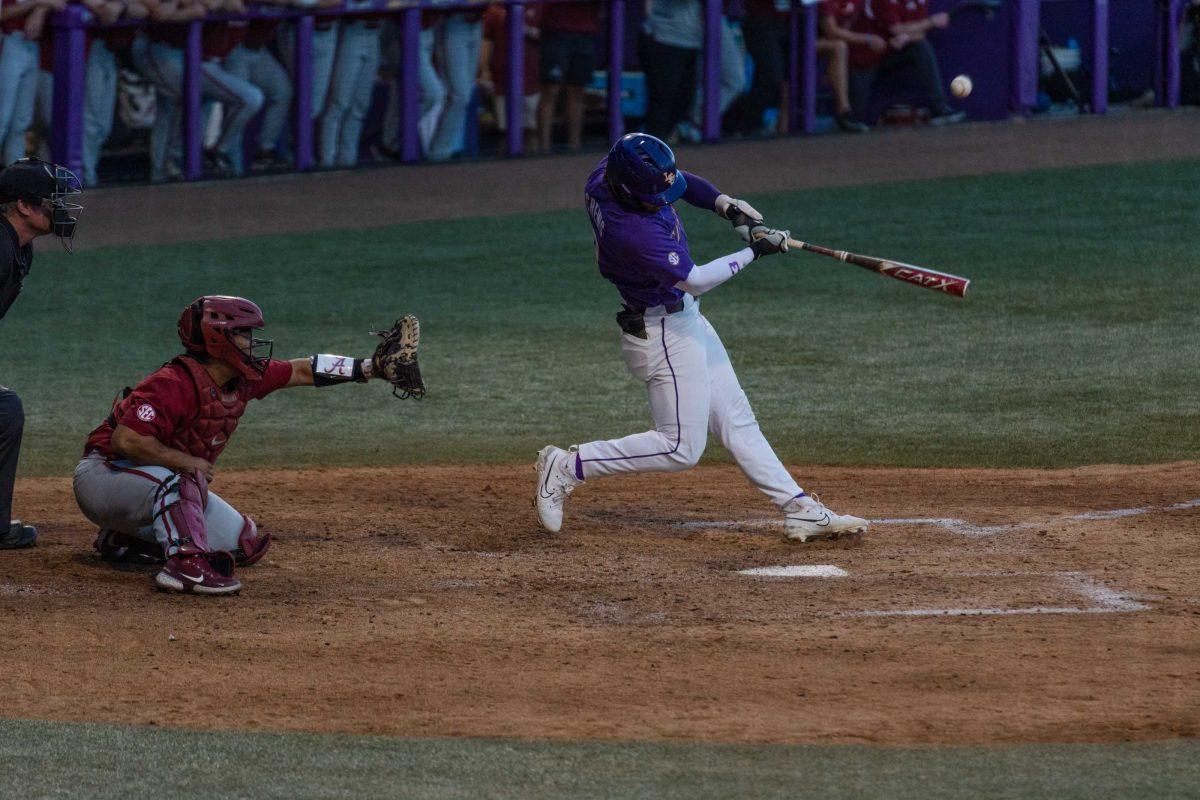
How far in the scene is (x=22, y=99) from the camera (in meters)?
13.3

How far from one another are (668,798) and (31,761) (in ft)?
5.30

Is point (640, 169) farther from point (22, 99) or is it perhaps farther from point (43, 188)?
point (22, 99)

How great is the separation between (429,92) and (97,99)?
9.02 ft

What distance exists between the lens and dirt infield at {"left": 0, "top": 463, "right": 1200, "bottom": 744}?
16.5ft

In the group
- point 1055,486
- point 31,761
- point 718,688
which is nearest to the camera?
point 31,761

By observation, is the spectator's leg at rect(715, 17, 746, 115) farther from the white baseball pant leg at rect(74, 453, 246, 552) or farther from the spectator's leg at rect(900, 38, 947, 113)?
the white baseball pant leg at rect(74, 453, 246, 552)

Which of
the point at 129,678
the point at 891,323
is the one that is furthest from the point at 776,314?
the point at 129,678

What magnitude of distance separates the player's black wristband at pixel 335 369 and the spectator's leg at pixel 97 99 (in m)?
7.91

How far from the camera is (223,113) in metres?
14.5

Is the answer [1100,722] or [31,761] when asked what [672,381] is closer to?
[1100,722]

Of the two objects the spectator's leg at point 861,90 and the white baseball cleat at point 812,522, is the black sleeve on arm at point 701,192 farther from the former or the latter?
the spectator's leg at point 861,90

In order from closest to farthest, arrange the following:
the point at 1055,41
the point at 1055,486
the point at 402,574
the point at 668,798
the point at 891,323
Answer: the point at 668,798, the point at 402,574, the point at 1055,486, the point at 891,323, the point at 1055,41

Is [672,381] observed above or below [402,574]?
above

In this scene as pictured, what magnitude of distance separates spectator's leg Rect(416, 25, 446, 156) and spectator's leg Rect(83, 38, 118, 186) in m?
2.50
